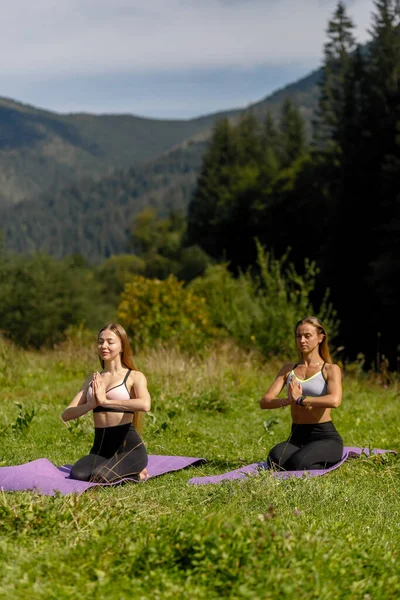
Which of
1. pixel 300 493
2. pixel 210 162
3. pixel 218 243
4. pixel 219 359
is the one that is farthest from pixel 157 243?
pixel 300 493

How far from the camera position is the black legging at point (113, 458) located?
22.9 ft

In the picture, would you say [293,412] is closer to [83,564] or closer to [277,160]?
[83,564]

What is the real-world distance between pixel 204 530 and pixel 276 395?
3.39m

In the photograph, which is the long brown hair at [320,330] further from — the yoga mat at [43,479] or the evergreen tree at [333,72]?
the evergreen tree at [333,72]

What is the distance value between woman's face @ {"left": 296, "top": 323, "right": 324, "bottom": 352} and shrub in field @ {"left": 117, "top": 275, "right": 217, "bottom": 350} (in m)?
9.51

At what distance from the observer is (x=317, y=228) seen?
168 ft

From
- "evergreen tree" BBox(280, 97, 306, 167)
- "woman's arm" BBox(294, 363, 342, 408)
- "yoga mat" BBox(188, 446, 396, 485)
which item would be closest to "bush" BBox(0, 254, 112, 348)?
"yoga mat" BBox(188, 446, 396, 485)

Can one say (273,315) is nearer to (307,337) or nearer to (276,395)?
(307,337)

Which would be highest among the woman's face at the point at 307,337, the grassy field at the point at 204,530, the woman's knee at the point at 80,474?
the woman's face at the point at 307,337

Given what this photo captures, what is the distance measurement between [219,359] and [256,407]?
7.70ft

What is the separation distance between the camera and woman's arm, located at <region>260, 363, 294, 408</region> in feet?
23.7

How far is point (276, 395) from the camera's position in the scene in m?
7.42

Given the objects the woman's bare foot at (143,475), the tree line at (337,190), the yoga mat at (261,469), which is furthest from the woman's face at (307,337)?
the tree line at (337,190)

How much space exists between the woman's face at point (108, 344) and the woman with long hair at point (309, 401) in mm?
1455
